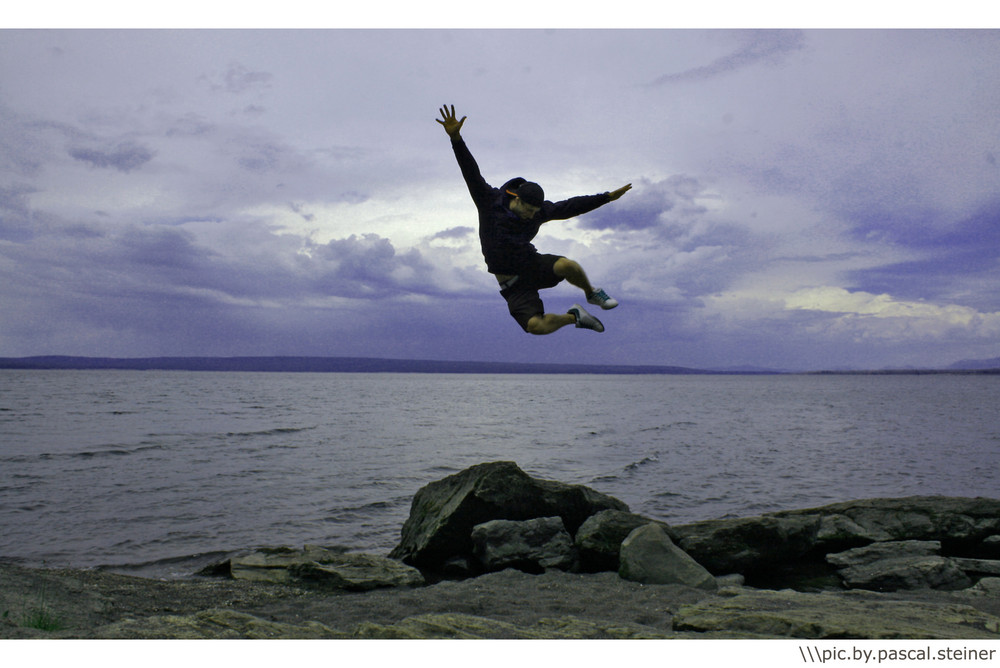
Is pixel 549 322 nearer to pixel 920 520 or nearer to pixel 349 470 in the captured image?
pixel 920 520

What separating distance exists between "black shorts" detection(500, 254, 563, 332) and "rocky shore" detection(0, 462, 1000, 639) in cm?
338

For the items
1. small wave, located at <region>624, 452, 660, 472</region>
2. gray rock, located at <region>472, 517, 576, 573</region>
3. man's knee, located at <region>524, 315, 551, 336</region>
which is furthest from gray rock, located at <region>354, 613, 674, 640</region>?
small wave, located at <region>624, 452, 660, 472</region>

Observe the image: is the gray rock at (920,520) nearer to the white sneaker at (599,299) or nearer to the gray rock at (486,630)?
the gray rock at (486,630)

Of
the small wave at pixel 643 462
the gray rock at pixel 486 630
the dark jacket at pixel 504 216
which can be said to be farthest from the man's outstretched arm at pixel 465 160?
the small wave at pixel 643 462

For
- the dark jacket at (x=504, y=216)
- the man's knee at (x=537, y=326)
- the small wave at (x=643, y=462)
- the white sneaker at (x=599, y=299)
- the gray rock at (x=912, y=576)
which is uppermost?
the dark jacket at (x=504, y=216)

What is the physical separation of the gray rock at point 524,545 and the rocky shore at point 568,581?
0.12 feet

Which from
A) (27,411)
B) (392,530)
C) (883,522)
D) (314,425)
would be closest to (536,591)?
(392,530)

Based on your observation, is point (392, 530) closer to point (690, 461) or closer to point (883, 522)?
point (883, 522)

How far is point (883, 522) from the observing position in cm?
1278

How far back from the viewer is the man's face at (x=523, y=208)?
5.95 m

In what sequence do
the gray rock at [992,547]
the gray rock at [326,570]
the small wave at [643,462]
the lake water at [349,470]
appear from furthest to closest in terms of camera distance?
the small wave at [643,462] → the lake water at [349,470] → the gray rock at [992,547] → the gray rock at [326,570]

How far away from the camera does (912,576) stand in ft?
34.2

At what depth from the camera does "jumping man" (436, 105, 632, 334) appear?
19.7 ft

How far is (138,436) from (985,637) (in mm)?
36650
